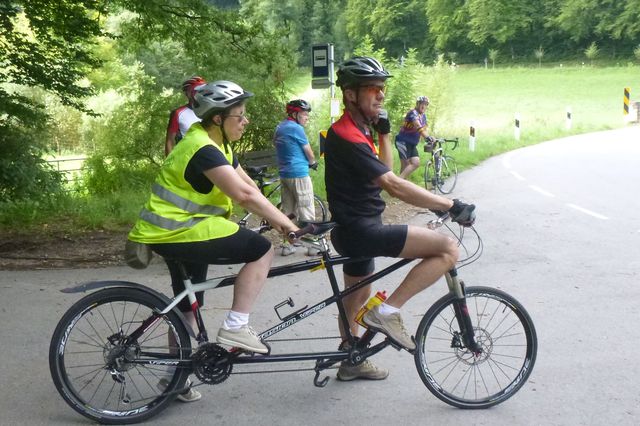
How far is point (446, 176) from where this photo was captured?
16812mm

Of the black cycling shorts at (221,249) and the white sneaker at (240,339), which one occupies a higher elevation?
the black cycling shorts at (221,249)

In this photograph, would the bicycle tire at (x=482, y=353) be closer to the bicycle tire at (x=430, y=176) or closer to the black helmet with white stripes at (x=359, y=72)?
the black helmet with white stripes at (x=359, y=72)

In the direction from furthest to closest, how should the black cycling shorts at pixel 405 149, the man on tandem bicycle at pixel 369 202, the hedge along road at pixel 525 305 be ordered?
the black cycling shorts at pixel 405 149
the hedge along road at pixel 525 305
the man on tandem bicycle at pixel 369 202

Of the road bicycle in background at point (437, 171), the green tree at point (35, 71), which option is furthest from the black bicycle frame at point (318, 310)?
the road bicycle in background at point (437, 171)

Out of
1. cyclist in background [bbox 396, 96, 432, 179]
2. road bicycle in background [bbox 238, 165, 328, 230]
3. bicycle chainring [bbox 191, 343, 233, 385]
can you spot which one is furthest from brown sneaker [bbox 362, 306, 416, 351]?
cyclist in background [bbox 396, 96, 432, 179]

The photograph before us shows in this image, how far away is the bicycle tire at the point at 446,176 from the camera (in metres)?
16.5

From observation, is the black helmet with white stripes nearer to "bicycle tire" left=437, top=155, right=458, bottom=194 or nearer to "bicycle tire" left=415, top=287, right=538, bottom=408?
"bicycle tire" left=415, top=287, right=538, bottom=408

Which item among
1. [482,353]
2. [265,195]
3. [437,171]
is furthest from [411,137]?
[482,353]

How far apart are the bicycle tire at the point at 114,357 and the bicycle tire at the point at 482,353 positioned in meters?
1.43

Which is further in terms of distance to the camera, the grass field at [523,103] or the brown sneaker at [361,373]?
the grass field at [523,103]

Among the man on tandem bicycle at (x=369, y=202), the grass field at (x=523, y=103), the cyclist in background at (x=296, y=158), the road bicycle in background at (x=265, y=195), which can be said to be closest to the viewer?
the man on tandem bicycle at (x=369, y=202)

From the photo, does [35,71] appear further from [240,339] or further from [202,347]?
[240,339]

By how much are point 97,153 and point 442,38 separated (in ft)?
231

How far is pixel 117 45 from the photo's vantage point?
46.9ft
